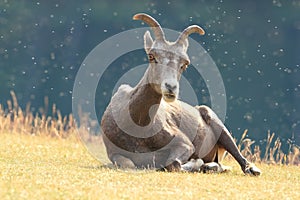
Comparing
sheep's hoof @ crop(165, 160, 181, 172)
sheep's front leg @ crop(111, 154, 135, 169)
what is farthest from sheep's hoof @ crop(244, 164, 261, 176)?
sheep's front leg @ crop(111, 154, 135, 169)

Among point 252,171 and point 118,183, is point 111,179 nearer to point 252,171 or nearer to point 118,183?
point 118,183

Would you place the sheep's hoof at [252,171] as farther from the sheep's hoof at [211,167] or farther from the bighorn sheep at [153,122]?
the sheep's hoof at [211,167]

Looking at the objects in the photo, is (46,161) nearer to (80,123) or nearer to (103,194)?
(103,194)

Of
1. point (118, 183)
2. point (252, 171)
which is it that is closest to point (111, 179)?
point (118, 183)

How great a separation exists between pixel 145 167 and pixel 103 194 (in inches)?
110

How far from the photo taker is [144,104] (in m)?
9.43

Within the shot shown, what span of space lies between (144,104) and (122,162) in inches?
33.9

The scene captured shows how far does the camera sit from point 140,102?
9.44 meters

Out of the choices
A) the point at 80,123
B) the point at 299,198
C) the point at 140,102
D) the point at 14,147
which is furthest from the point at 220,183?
the point at 80,123

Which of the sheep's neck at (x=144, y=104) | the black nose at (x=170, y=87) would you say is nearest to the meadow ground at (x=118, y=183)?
the sheep's neck at (x=144, y=104)

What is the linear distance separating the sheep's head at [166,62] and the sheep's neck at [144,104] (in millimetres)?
165

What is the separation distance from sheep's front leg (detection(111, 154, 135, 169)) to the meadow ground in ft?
0.60

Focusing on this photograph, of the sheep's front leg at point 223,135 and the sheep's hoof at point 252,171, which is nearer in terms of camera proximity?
the sheep's hoof at point 252,171

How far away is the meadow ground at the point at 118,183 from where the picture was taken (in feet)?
22.2
